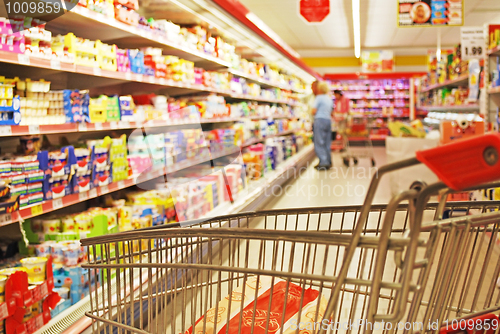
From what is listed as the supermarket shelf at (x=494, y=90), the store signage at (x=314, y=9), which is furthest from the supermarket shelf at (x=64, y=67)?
the store signage at (x=314, y=9)

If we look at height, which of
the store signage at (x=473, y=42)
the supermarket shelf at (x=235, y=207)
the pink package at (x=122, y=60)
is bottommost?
the supermarket shelf at (x=235, y=207)

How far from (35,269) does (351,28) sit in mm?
12168

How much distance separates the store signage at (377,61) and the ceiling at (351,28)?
0.89 ft

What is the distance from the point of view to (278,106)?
31.5 feet

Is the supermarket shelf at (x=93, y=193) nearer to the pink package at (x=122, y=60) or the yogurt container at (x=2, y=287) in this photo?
the yogurt container at (x=2, y=287)

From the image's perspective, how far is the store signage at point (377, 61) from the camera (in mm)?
16391

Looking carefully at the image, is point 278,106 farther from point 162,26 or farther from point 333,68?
point 333,68

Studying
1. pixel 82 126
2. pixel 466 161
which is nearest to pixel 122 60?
pixel 82 126

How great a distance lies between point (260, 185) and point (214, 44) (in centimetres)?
173

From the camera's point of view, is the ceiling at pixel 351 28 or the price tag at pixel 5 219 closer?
the price tag at pixel 5 219

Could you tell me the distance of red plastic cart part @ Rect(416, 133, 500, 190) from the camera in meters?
0.73

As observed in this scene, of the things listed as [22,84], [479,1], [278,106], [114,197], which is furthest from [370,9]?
[22,84]

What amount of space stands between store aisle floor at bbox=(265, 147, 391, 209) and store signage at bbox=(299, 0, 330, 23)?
7.92ft

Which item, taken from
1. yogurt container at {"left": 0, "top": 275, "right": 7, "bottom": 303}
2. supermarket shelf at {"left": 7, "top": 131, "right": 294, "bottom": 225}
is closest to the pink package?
supermarket shelf at {"left": 7, "top": 131, "right": 294, "bottom": 225}
